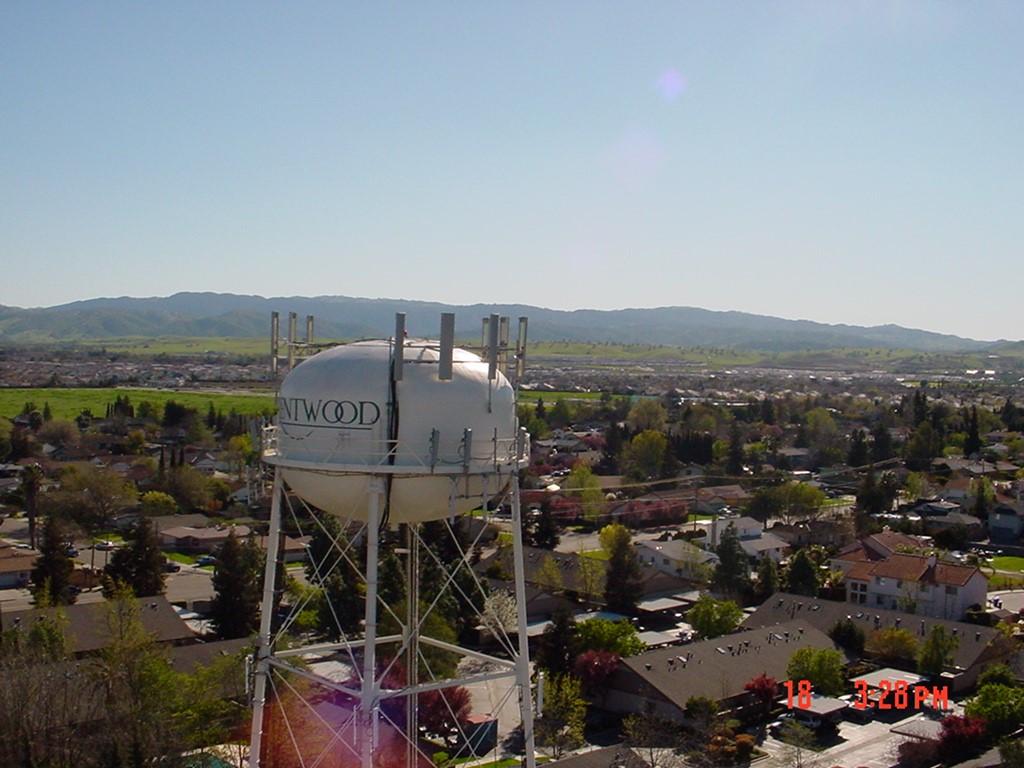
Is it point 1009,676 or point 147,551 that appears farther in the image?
→ point 147,551

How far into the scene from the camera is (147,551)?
114 feet

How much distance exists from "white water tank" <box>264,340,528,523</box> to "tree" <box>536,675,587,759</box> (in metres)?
12.5

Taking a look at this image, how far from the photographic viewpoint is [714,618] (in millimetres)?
32125

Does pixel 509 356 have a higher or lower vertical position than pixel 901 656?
higher

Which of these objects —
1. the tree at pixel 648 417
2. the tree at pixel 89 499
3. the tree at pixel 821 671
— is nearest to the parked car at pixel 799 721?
the tree at pixel 821 671

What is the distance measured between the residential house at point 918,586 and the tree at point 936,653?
17.1 feet

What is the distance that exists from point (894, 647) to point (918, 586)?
6.73 meters

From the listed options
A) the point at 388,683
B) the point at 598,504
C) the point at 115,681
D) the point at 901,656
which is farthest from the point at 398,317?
the point at 598,504

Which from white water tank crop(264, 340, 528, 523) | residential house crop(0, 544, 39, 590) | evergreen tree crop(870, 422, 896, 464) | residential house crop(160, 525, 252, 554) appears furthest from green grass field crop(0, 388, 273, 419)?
white water tank crop(264, 340, 528, 523)

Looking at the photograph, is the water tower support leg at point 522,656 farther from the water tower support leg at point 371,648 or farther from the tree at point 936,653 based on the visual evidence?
the tree at point 936,653

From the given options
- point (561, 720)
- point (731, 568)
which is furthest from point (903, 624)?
point (561, 720)

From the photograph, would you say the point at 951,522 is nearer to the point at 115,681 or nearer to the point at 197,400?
the point at 115,681

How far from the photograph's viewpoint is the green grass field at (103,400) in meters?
96.9

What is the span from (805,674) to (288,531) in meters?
24.7
